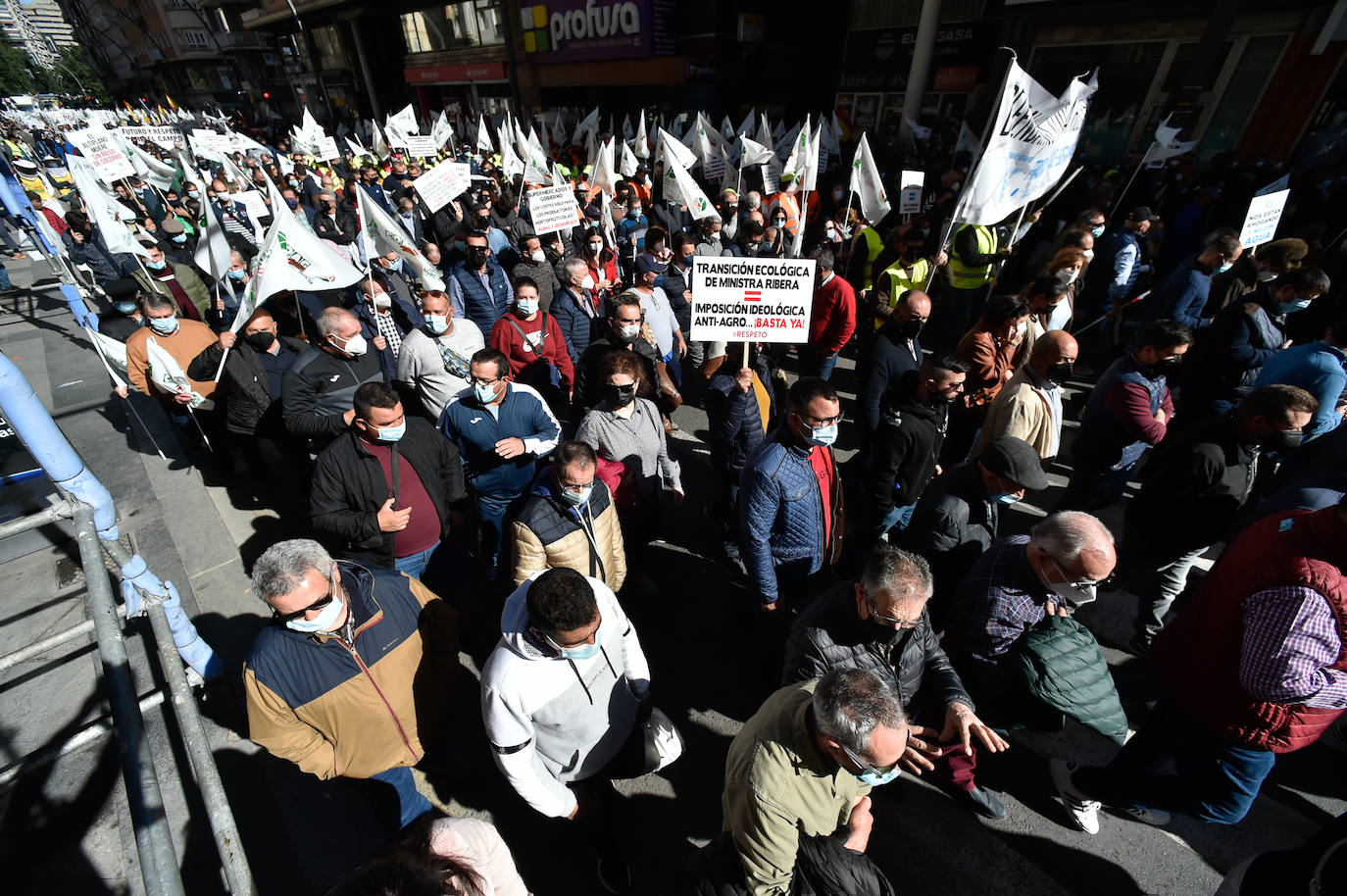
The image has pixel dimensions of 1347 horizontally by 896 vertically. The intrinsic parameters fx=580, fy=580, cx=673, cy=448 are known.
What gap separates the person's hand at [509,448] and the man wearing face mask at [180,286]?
5.97m

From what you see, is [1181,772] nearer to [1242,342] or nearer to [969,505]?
[969,505]

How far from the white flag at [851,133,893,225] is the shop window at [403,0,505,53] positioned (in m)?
28.9

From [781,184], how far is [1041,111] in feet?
24.8

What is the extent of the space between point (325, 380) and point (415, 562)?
5.15 ft

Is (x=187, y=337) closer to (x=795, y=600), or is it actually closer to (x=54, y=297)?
(x=795, y=600)

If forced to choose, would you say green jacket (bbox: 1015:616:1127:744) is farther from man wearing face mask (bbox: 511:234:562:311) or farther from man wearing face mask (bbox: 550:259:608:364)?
man wearing face mask (bbox: 511:234:562:311)

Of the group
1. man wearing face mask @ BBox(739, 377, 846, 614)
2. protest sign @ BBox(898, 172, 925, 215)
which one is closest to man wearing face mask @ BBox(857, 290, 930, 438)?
man wearing face mask @ BBox(739, 377, 846, 614)

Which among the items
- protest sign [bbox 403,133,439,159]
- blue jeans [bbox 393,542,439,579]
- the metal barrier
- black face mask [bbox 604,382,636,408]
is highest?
protest sign [bbox 403,133,439,159]

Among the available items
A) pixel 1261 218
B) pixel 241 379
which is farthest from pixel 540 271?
pixel 1261 218

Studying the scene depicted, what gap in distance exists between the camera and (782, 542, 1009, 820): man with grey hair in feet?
7.28

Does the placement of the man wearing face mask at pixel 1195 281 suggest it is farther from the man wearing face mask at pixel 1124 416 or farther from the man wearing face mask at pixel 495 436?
the man wearing face mask at pixel 495 436

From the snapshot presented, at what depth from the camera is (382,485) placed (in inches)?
129

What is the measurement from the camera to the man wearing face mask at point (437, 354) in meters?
4.52

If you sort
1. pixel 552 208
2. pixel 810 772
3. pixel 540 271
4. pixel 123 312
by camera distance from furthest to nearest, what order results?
pixel 552 208, pixel 540 271, pixel 123 312, pixel 810 772
